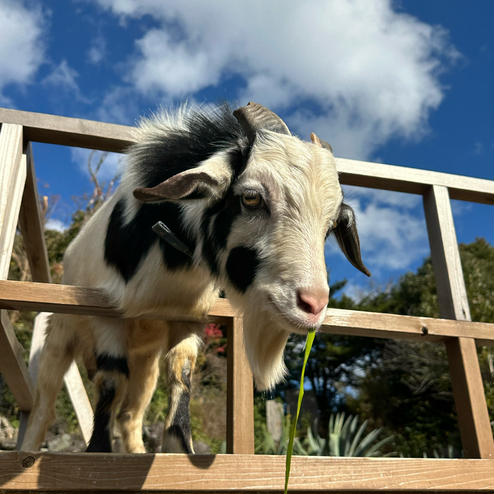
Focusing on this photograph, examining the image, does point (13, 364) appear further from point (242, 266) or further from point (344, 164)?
point (344, 164)

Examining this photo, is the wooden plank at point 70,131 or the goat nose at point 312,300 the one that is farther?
the wooden plank at point 70,131

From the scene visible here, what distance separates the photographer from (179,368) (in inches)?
86.2

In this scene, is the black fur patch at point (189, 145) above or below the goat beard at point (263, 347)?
above

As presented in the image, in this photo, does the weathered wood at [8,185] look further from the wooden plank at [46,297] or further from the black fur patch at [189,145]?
the black fur patch at [189,145]

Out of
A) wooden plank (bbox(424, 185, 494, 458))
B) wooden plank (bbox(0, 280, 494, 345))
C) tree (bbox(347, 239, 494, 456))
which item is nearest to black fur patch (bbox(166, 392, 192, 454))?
wooden plank (bbox(0, 280, 494, 345))

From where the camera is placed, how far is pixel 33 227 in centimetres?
343

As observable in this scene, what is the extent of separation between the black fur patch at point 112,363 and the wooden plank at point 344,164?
39.6 inches

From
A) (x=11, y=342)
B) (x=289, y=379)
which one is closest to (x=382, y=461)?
(x=11, y=342)

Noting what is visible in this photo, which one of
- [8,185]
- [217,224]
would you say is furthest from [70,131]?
[217,224]

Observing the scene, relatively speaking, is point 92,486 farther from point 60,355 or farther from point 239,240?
point 60,355

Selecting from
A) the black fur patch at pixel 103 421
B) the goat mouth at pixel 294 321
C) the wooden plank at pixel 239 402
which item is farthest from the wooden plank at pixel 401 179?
the black fur patch at pixel 103 421

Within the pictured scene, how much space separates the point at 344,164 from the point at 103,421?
63.7 inches

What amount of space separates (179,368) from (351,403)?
45.7 ft

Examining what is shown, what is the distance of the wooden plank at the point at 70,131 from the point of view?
240cm
